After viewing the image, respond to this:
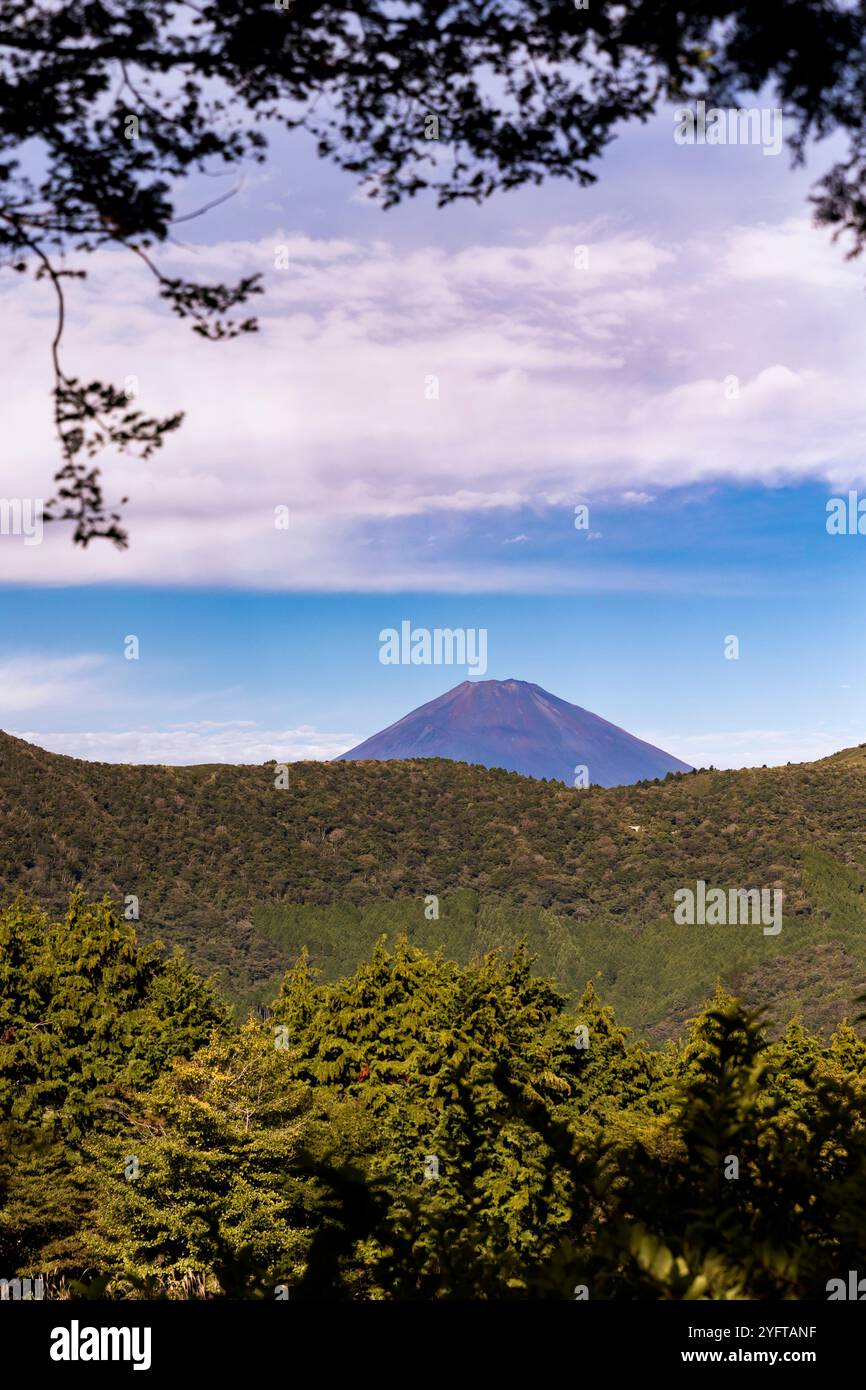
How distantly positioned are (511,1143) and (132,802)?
4316 inches

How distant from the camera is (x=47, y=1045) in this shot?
31984 mm

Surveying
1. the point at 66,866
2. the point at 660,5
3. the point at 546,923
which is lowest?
the point at 546,923

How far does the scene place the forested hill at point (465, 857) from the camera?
11081 cm

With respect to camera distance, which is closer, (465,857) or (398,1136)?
(398,1136)

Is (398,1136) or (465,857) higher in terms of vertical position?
(465,857)

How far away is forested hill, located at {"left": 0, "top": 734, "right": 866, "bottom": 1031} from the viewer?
110812 millimetres

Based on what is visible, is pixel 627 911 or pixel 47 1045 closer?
pixel 47 1045

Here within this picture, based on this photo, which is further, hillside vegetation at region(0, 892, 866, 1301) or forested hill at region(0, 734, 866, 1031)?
forested hill at region(0, 734, 866, 1031)

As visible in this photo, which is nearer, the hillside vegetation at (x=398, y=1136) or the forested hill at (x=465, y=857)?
the hillside vegetation at (x=398, y=1136)

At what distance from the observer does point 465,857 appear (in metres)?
141
